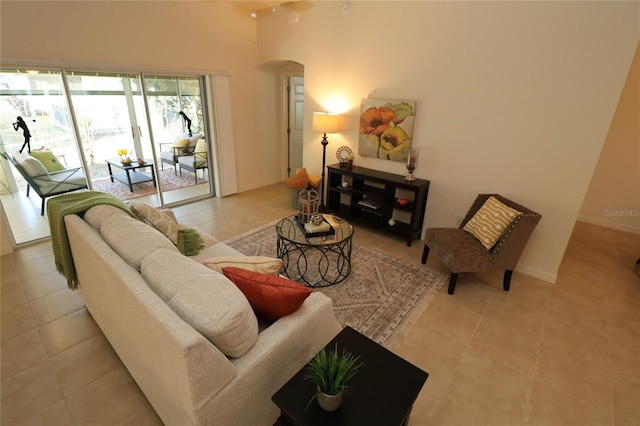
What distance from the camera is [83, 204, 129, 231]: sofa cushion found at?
A: 6.31ft

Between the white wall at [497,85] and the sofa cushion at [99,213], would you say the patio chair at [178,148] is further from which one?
the sofa cushion at [99,213]

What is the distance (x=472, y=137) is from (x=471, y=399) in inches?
99.3

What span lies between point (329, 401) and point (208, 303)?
2.05 ft

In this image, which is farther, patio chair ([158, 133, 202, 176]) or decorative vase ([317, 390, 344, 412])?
patio chair ([158, 133, 202, 176])

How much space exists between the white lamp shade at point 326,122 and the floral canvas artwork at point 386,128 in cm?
36

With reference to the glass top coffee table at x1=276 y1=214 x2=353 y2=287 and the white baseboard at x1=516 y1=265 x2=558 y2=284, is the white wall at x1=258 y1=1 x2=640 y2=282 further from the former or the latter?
the glass top coffee table at x1=276 y1=214 x2=353 y2=287

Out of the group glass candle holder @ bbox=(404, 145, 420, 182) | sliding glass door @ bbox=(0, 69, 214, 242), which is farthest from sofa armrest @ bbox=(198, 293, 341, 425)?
sliding glass door @ bbox=(0, 69, 214, 242)

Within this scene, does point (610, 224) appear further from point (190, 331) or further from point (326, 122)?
point (190, 331)

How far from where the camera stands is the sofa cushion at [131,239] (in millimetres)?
1598

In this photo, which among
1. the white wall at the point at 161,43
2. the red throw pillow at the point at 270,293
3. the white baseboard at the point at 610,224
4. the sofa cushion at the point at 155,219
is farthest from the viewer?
the white baseboard at the point at 610,224

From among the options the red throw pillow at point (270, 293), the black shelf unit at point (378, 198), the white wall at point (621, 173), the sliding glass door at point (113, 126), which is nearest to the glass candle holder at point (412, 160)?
the black shelf unit at point (378, 198)


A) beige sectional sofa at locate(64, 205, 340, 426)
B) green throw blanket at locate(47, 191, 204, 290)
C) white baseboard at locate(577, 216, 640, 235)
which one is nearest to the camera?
beige sectional sofa at locate(64, 205, 340, 426)

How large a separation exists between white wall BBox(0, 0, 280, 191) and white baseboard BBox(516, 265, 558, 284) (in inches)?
174

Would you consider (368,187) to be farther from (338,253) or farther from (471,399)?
(471,399)
